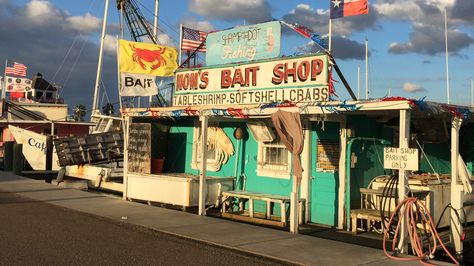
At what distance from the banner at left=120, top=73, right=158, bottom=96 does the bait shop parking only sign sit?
2.28 feet

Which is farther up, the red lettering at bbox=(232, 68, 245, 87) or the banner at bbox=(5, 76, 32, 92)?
the banner at bbox=(5, 76, 32, 92)

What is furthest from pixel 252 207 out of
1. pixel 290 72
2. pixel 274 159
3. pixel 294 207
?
pixel 290 72

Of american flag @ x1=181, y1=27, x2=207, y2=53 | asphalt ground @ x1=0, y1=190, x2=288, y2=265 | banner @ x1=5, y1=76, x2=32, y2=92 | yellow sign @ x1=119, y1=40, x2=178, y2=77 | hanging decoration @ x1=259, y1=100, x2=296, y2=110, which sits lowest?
asphalt ground @ x1=0, y1=190, x2=288, y2=265

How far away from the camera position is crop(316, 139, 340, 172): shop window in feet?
35.7

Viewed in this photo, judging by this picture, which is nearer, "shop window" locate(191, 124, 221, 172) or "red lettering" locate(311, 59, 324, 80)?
"red lettering" locate(311, 59, 324, 80)

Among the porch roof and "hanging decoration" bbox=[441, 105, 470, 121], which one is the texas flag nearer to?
the porch roof

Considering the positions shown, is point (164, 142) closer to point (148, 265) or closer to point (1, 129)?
Result: point (148, 265)

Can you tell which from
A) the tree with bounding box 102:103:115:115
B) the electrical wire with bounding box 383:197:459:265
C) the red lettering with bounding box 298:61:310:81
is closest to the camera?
the electrical wire with bounding box 383:197:459:265

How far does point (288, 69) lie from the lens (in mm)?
10727

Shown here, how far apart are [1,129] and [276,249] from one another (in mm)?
33706

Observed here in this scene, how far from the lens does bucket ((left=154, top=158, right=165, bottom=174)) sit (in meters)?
14.1

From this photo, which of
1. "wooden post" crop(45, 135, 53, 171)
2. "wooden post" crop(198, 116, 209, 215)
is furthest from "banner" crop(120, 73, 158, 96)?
"wooden post" crop(45, 135, 53, 171)

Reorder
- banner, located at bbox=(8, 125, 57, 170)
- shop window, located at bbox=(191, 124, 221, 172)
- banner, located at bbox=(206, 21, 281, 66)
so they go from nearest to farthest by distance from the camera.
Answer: banner, located at bbox=(206, 21, 281, 66) → shop window, located at bbox=(191, 124, 221, 172) → banner, located at bbox=(8, 125, 57, 170)

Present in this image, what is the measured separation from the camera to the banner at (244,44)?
437 inches
